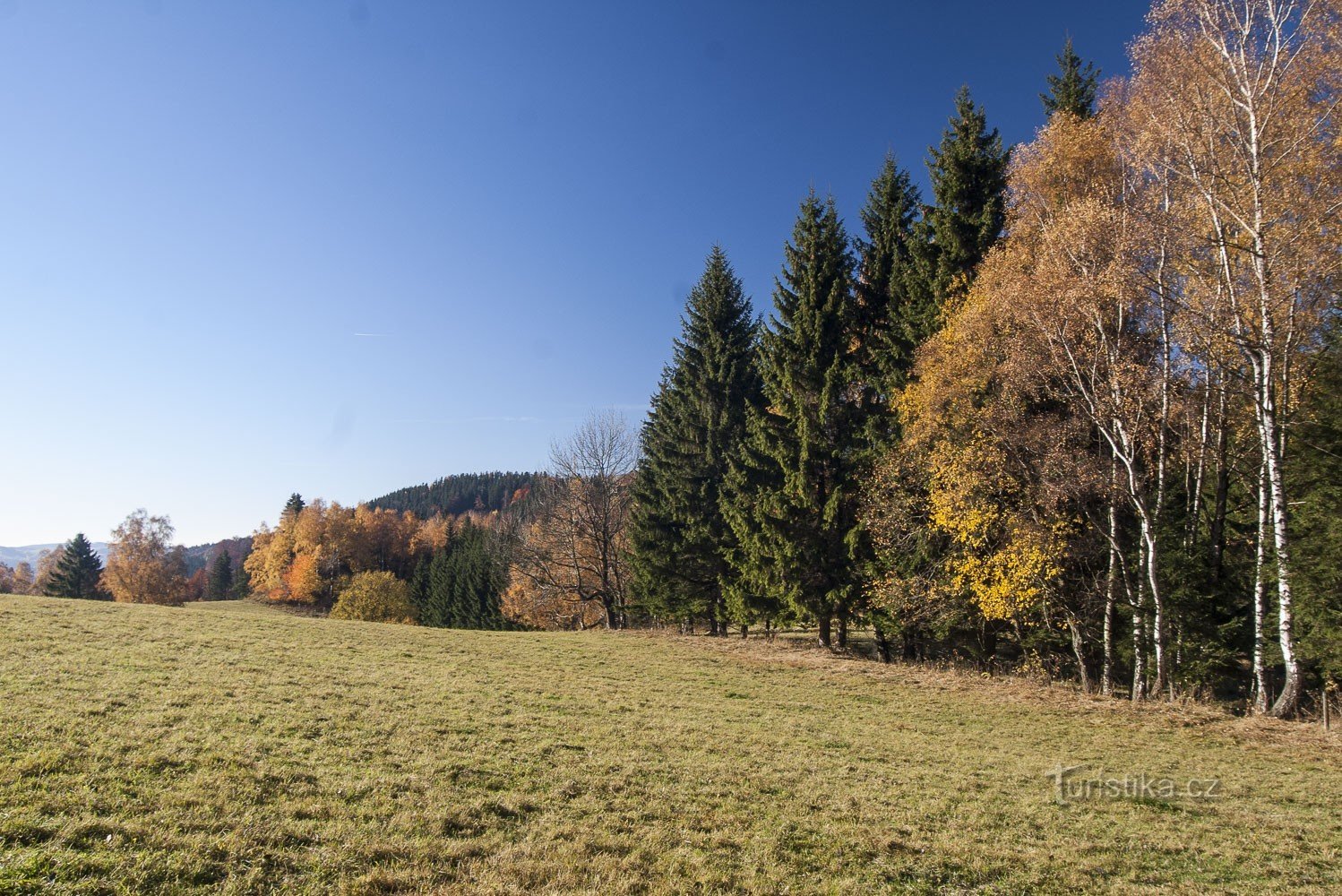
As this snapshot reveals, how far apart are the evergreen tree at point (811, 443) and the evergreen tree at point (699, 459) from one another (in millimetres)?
3721

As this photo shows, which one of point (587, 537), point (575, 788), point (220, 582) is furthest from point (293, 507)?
point (575, 788)

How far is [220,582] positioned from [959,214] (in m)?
112

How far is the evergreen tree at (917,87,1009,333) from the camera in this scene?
20.1 metres

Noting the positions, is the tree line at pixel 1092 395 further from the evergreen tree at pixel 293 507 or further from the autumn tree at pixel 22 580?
the autumn tree at pixel 22 580

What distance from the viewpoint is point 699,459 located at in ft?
98.2

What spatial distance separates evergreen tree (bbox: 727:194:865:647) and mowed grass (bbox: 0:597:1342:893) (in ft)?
27.1

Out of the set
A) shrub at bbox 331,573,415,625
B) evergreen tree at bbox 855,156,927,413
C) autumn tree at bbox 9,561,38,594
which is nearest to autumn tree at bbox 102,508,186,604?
shrub at bbox 331,573,415,625

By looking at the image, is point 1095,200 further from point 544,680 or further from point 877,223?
point 544,680

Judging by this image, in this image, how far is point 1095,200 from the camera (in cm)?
1480

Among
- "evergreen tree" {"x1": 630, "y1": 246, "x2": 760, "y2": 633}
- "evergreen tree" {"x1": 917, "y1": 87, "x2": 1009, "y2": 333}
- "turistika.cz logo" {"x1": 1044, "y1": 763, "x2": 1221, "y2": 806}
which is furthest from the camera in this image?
"evergreen tree" {"x1": 630, "y1": 246, "x2": 760, "y2": 633}

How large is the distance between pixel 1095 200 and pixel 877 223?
1106cm

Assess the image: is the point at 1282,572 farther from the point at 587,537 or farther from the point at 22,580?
the point at 22,580

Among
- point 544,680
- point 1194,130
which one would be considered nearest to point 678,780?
point 544,680

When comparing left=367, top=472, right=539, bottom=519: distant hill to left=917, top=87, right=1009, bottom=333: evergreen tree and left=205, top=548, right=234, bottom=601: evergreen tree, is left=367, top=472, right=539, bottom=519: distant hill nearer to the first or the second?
left=205, top=548, right=234, bottom=601: evergreen tree
